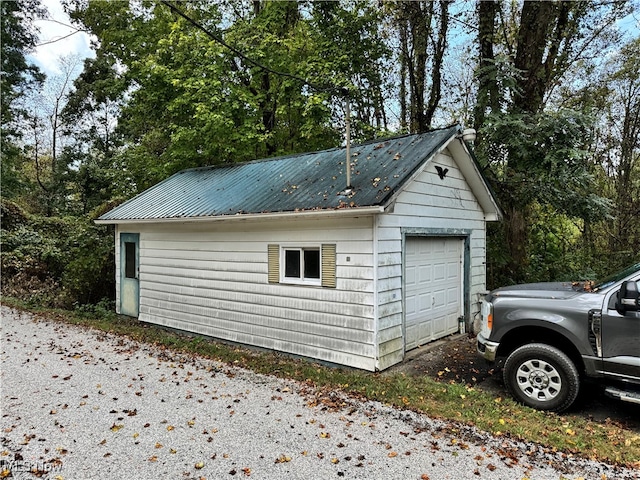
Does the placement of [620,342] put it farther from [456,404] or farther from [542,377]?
[456,404]

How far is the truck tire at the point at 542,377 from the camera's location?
4426 millimetres

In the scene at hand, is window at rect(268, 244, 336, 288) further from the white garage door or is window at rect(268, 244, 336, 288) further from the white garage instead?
the white garage door

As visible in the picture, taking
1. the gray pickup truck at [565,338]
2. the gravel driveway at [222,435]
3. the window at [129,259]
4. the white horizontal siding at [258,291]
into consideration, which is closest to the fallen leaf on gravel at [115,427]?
the gravel driveway at [222,435]

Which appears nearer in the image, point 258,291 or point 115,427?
point 115,427

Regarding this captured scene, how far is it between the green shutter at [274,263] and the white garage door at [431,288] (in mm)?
2187

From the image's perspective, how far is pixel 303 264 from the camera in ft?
21.9

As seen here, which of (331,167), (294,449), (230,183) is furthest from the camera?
(230,183)

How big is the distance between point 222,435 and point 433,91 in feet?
41.5

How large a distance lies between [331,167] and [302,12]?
33.1 feet

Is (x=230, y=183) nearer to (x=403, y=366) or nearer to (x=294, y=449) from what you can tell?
(x=403, y=366)

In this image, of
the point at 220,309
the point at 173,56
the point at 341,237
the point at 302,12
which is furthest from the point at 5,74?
the point at 341,237

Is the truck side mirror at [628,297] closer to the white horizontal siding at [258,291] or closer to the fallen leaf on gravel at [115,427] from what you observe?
the white horizontal siding at [258,291]

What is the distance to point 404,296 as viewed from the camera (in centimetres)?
645

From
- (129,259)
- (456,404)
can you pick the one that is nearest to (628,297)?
(456,404)
